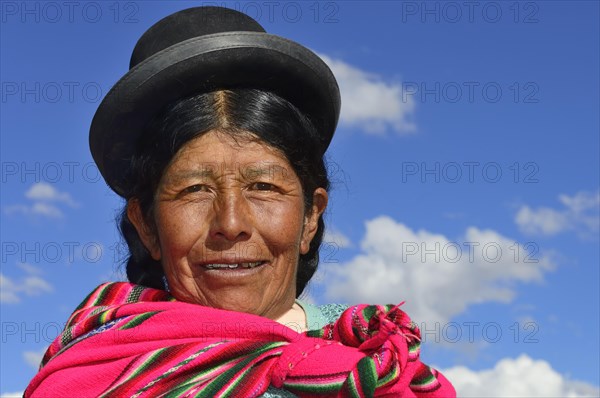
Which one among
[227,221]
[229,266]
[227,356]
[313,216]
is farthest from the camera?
[313,216]

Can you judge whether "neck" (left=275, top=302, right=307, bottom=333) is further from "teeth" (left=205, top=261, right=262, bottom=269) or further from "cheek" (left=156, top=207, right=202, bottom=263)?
"cheek" (left=156, top=207, right=202, bottom=263)

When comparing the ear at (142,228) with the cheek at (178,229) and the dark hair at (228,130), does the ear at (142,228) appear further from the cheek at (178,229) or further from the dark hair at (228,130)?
the cheek at (178,229)

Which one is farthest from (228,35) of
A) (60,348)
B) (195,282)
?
(60,348)

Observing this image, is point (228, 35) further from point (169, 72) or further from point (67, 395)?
point (67, 395)

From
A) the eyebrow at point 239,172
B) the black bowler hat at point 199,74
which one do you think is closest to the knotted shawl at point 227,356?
the eyebrow at point 239,172

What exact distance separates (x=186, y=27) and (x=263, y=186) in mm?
605

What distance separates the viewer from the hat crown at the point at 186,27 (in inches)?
110

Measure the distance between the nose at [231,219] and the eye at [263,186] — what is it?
0.06 m

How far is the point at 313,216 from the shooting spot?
2.95 meters

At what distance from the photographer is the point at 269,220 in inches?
103

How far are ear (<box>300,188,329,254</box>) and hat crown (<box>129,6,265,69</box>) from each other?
23.7 inches

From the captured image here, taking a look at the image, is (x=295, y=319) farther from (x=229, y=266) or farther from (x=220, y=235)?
(x=220, y=235)

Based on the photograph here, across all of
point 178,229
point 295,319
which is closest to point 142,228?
point 178,229

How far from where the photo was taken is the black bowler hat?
2.64 meters
